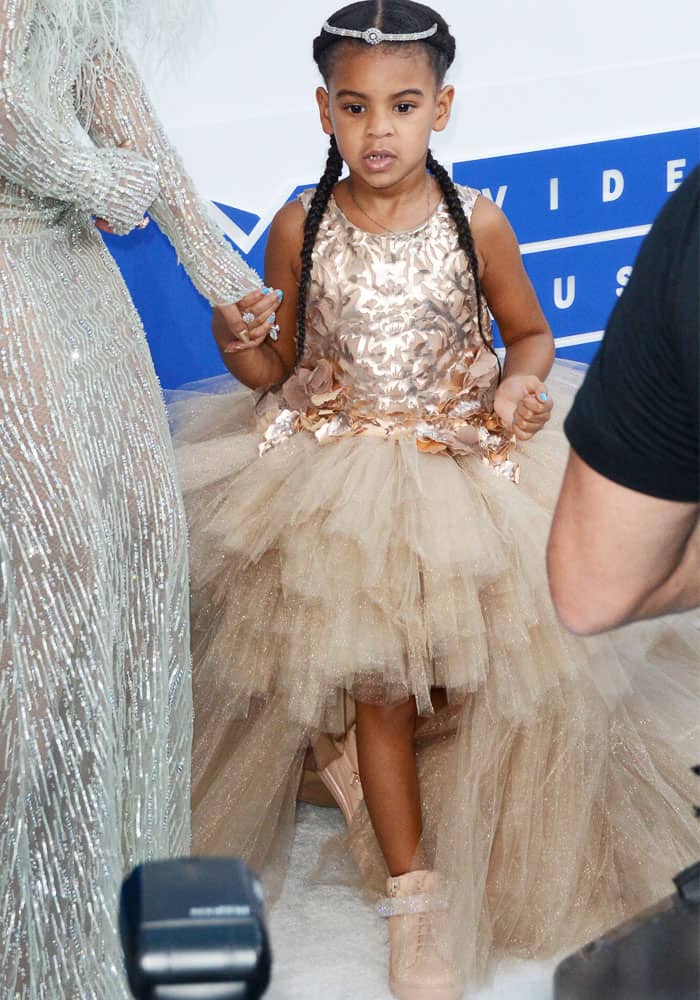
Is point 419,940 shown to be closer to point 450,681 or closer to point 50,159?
point 450,681

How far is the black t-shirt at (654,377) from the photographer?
0.97 meters

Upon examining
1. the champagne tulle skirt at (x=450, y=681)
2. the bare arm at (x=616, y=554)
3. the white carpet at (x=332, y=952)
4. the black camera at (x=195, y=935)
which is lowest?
the white carpet at (x=332, y=952)

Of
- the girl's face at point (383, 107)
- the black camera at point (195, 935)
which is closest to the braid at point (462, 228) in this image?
the girl's face at point (383, 107)

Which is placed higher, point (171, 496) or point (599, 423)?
point (599, 423)

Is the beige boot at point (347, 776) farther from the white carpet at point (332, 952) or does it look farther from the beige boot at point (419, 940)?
the beige boot at point (419, 940)

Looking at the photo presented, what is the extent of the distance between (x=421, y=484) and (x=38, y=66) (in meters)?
0.76

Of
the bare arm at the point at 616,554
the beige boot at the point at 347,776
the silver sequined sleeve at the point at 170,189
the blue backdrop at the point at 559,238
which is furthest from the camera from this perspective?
the blue backdrop at the point at 559,238

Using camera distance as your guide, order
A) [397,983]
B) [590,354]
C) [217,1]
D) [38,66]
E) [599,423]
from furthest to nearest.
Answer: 1. [590,354]
2. [217,1]
3. [397,983]
4. [38,66]
5. [599,423]

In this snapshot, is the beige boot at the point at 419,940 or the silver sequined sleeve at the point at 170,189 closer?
the silver sequined sleeve at the point at 170,189

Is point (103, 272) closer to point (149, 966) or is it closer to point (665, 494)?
point (665, 494)

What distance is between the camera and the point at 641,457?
Result: 104 cm

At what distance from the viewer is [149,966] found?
25.1 inches

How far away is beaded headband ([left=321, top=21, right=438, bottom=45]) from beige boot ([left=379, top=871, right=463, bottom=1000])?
116cm

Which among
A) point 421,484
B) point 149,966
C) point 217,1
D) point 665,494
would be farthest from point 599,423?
point 217,1
